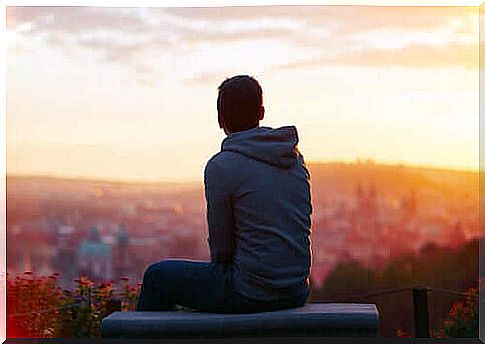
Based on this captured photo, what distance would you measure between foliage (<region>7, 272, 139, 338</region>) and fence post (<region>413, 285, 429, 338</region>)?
127cm

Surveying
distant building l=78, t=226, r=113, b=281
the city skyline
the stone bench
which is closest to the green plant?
the city skyline

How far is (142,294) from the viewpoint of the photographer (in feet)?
12.3

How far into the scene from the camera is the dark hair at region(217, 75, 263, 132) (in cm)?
375

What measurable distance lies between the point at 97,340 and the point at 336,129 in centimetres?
142

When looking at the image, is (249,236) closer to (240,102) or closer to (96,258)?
(240,102)

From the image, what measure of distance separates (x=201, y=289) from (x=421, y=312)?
5.74ft

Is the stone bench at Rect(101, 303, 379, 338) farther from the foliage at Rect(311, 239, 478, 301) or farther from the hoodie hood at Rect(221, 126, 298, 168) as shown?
the foliage at Rect(311, 239, 478, 301)

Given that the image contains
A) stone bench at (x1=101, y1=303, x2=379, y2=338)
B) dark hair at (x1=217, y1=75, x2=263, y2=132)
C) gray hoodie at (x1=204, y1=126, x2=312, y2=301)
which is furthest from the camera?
dark hair at (x1=217, y1=75, x2=263, y2=132)

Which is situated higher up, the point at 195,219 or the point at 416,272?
the point at 195,219

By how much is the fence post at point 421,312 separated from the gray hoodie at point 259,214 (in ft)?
5.05

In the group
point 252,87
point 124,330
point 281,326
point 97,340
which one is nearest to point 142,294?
point 124,330

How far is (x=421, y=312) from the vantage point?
16.8 feet

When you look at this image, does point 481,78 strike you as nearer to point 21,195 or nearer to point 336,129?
point 336,129

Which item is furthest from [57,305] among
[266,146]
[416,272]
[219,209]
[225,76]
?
[266,146]
